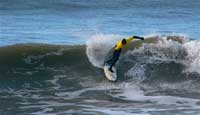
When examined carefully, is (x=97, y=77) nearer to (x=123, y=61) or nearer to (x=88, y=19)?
(x=123, y=61)

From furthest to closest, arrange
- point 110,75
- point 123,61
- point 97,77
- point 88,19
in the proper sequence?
point 88,19
point 123,61
point 97,77
point 110,75

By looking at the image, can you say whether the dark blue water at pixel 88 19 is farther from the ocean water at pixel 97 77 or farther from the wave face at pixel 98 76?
the wave face at pixel 98 76

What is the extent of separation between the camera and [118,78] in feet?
51.1

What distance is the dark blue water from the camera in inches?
1021

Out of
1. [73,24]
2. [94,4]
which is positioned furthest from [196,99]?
[94,4]

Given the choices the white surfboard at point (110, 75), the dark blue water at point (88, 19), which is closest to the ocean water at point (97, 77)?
the white surfboard at point (110, 75)

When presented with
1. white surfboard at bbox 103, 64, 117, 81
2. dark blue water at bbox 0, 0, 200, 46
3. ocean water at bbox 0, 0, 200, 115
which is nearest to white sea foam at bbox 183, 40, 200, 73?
ocean water at bbox 0, 0, 200, 115

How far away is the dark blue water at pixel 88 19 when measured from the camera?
25.9 m

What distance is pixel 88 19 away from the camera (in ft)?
117

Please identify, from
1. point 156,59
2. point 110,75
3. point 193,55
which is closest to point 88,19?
point 156,59

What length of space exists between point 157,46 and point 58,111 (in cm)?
548

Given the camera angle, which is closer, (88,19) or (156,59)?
(156,59)

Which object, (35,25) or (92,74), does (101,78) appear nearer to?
(92,74)

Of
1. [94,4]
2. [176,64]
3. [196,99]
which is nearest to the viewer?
[196,99]
